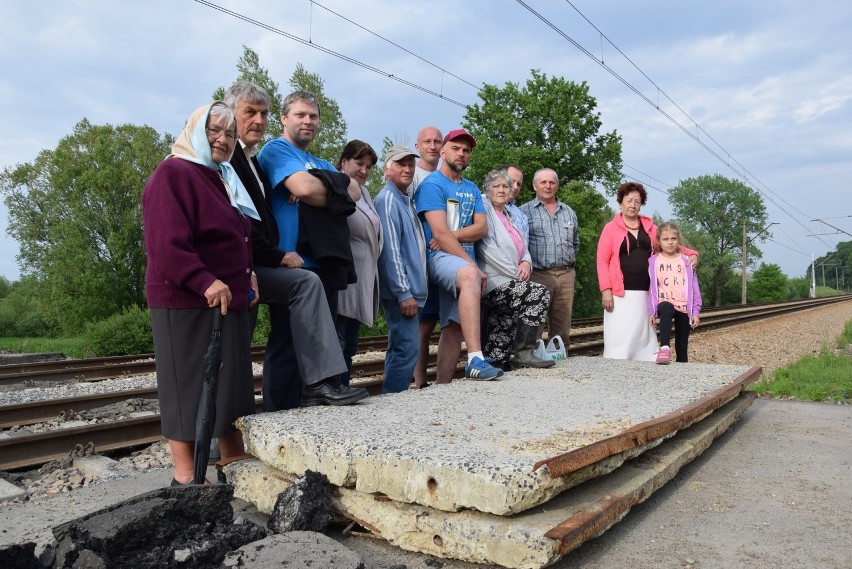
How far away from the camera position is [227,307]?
3.25 metres

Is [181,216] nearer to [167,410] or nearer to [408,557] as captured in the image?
[167,410]

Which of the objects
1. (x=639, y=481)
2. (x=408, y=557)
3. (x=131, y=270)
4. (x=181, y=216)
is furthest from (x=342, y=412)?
(x=131, y=270)

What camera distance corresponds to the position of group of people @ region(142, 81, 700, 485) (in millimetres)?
3201

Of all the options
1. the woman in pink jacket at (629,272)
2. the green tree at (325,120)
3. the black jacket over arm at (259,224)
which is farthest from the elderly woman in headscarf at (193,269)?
the green tree at (325,120)

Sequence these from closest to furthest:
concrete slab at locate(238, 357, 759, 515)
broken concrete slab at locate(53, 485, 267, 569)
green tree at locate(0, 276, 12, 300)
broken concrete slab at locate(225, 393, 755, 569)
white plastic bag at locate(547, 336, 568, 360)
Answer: broken concrete slab at locate(53, 485, 267, 569), broken concrete slab at locate(225, 393, 755, 569), concrete slab at locate(238, 357, 759, 515), white plastic bag at locate(547, 336, 568, 360), green tree at locate(0, 276, 12, 300)

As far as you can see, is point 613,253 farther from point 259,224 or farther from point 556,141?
point 556,141

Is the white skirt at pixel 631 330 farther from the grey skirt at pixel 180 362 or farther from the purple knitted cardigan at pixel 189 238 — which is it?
the grey skirt at pixel 180 362

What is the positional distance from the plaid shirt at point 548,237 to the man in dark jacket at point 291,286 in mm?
3403

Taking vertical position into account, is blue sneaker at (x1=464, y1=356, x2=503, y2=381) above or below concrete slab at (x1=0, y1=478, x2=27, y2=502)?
above

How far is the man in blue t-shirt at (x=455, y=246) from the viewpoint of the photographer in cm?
499

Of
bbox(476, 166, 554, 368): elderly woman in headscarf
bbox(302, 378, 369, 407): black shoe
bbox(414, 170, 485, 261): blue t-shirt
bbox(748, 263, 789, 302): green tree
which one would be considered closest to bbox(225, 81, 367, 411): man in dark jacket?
bbox(302, 378, 369, 407): black shoe

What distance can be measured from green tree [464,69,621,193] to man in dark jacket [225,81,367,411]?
3129 centimetres

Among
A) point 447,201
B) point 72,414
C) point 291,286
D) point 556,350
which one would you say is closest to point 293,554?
point 291,286

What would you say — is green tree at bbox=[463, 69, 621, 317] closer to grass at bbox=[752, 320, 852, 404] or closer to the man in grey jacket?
grass at bbox=[752, 320, 852, 404]
